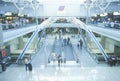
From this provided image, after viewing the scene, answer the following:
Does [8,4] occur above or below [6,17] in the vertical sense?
above

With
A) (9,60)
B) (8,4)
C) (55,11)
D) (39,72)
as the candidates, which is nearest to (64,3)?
(55,11)

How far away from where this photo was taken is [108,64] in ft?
63.7

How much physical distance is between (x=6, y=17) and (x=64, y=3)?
14826mm

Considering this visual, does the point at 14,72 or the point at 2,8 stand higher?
the point at 2,8

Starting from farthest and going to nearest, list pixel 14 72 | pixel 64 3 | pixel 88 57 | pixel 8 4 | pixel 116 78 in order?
1. pixel 64 3
2. pixel 8 4
3. pixel 88 57
4. pixel 14 72
5. pixel 116 78

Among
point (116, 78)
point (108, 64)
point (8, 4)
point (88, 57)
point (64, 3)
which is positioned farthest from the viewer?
point (64, 3)

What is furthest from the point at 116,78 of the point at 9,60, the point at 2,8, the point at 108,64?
the point at 2,8

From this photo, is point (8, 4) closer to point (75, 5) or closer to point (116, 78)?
point (75, 5)

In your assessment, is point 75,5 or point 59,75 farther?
point 75,5

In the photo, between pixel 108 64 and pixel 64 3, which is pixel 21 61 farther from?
pixel 64 3

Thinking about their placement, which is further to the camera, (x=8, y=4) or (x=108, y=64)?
(x=8, y=4)

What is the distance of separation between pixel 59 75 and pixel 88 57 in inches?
327

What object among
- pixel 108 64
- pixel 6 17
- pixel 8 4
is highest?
pixel 8 4

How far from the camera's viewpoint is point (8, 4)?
115 ft
